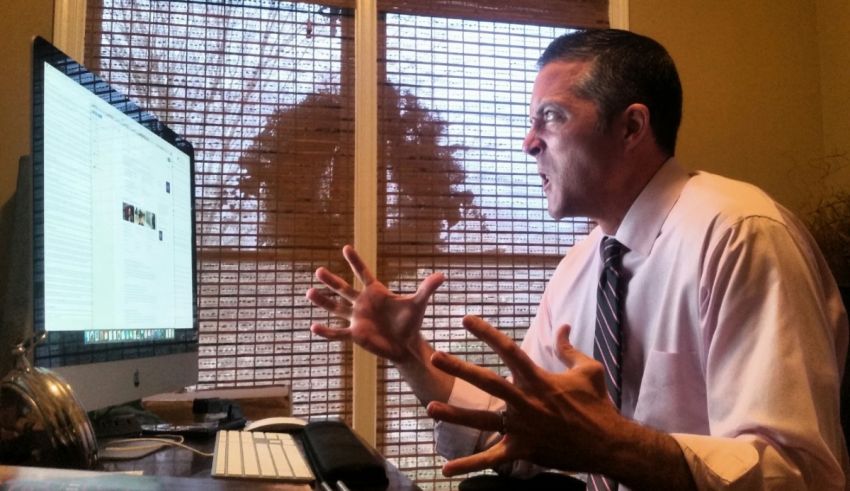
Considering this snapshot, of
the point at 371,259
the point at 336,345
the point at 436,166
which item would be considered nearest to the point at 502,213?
the point at 436,166

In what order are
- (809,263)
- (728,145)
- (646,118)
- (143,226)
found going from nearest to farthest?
(809,263)
(143,226)
(646,118)
(728,145)

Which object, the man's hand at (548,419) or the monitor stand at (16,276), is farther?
the monitor stand at (16,276)

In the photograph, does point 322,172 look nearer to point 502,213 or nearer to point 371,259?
point 371,259

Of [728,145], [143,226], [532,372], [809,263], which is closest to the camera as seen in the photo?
[532,372]

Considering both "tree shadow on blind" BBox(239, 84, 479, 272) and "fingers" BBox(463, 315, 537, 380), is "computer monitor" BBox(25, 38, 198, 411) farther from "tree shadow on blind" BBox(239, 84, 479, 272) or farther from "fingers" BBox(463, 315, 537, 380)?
"tree shadow on blind" BBox(239, 84, 479, 272)

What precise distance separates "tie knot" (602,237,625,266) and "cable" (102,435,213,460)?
0.78m

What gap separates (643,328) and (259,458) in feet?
2.28

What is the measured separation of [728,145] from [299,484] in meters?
2.22

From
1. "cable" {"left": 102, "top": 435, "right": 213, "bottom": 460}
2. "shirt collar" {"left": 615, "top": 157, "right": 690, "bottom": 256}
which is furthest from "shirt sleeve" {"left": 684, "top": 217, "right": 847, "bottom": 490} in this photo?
"cable" {"left": 102, "top": 435, "right": 213, "bottom": 460}

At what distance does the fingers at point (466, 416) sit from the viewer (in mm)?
817

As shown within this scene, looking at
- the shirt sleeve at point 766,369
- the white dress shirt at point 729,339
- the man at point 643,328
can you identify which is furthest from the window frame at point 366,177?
the shirt sleeve at point 766,369

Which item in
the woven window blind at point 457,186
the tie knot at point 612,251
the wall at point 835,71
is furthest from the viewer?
the wall at point 835,71

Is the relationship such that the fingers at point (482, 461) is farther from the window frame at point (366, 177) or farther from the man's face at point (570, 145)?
the window frame at point (366, 177)

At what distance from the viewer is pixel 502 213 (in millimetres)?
2451
